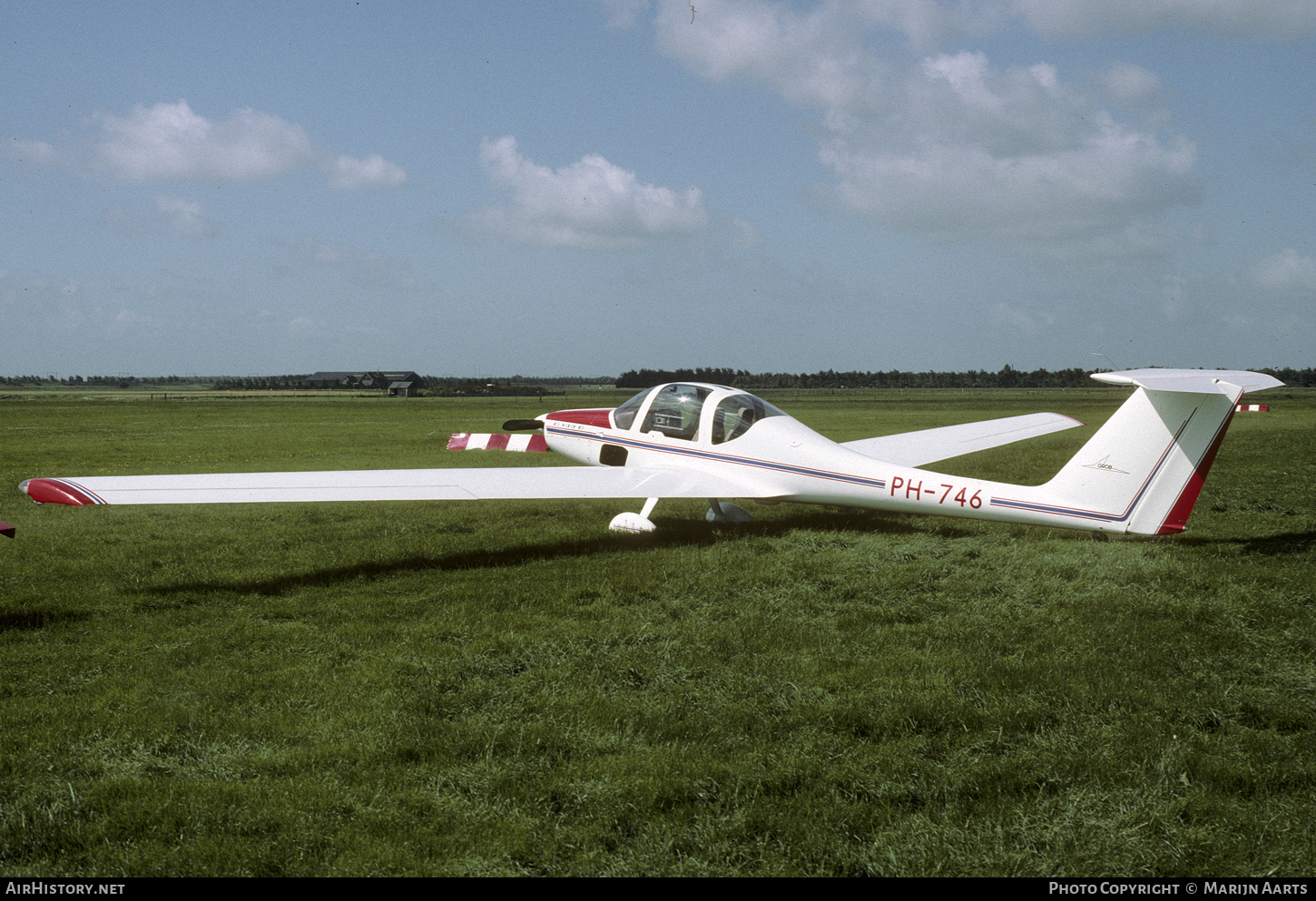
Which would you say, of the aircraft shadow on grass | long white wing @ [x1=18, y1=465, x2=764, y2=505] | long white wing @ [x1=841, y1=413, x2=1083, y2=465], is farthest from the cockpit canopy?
long white wing @ [x1=841, y1=413, x2=1083, y2=465]

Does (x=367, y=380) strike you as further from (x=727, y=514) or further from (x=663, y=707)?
(x=663, y=707)

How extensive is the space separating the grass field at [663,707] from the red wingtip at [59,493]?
94 cm

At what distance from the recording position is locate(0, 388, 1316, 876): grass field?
347cm

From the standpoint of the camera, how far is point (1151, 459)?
7727mm

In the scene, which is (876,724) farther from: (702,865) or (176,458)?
(176,458)

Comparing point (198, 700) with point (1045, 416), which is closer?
point (198, 700)

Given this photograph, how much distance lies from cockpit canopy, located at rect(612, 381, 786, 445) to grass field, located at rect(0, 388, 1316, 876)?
1748 millimetres

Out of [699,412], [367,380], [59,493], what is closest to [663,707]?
[59,493]

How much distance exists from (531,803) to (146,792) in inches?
74.9

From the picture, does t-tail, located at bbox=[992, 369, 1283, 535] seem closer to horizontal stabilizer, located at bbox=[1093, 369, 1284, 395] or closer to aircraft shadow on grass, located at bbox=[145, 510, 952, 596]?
horizontal stabilizer, located at bbox=[1093, 369, 1284, 395]

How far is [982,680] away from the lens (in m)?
5.27

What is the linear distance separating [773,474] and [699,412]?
1.45 m

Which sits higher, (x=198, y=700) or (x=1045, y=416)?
(x=1045, y=416)
